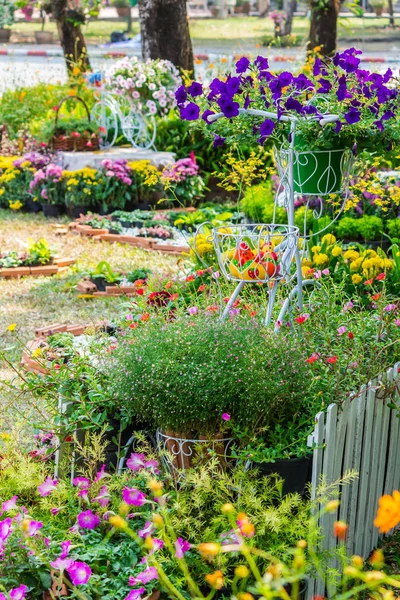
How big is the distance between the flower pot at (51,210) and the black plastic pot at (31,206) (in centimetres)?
30

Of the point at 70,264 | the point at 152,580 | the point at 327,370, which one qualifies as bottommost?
the point at 70,264

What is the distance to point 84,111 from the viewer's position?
36.3 ft

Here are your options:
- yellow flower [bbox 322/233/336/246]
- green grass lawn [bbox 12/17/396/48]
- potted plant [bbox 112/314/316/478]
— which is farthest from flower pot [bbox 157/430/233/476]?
green grass lawn [bbox 12/17/396/48]

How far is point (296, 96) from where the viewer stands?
13.2 feet

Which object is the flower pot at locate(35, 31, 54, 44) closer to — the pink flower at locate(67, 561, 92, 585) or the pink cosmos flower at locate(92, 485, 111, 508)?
the pink cosmos flower at locate(92, 485, 111, 508)

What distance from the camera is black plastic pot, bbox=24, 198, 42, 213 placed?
32.2ft

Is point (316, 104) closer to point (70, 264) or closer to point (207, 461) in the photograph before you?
point (207, 461)

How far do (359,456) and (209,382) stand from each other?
1.96ft

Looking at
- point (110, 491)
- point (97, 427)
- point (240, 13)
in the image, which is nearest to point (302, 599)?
point (110, 491)

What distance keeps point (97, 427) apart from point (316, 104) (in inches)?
68.6

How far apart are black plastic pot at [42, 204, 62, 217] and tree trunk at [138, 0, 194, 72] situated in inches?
109

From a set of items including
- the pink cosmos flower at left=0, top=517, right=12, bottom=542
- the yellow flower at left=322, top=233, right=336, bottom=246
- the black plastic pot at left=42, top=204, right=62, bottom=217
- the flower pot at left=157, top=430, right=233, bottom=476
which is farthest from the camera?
the black plastic pot at left=42, top=204, right=62, bottom=217

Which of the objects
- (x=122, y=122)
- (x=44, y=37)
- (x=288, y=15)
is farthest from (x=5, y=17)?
(x=122, y=122)

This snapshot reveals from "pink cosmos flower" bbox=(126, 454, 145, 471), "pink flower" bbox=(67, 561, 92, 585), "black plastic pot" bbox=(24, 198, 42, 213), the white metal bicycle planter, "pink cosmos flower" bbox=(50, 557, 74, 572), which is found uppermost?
the white metal bicycle planter
